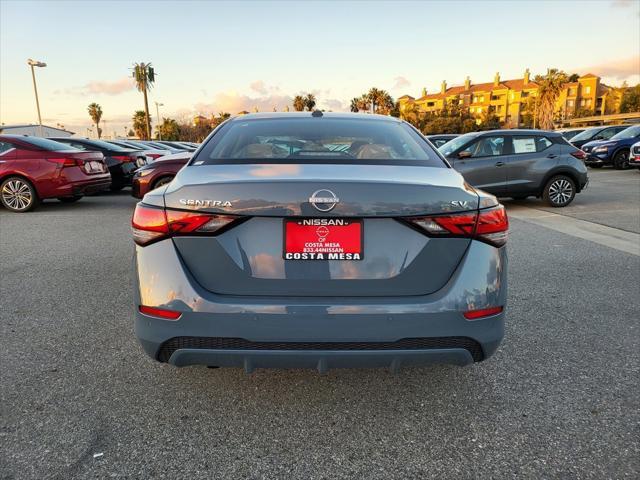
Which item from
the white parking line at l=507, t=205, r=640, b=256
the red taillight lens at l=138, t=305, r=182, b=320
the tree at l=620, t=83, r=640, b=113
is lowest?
the white parking line at l=507, t=205, r=640, b=256

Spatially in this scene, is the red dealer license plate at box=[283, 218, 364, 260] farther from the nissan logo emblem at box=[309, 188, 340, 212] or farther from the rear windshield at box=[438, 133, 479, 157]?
the rear windshield at box=[438, 133, 479, 157]

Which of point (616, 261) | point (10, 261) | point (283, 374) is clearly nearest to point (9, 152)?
point (10, 261)

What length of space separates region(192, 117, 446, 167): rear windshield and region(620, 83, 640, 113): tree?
92081mm

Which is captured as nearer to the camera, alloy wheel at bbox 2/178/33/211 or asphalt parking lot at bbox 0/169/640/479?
asphalt parking lot at bbox 0/169/640/479

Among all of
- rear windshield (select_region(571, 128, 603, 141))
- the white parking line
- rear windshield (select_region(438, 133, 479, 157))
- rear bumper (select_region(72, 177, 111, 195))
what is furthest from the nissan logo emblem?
rear windshield (select_region(571, 128, 603, 141))

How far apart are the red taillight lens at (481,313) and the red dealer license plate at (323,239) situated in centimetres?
56

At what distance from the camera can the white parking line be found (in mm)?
6765

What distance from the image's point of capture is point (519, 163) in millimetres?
10312

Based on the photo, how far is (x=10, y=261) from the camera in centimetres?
575

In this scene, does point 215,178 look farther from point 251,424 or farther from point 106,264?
point 106,264

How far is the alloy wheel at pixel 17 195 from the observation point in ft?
31.4

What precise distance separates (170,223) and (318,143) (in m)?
1.21

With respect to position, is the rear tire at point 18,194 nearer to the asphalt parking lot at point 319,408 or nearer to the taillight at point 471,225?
the asphalt parking lot at point 319,408

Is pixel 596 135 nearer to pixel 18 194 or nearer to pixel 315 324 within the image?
pixel 18 194
